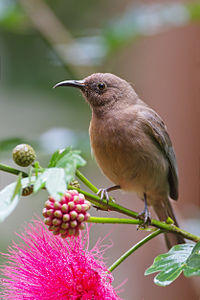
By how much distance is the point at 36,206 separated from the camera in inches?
274

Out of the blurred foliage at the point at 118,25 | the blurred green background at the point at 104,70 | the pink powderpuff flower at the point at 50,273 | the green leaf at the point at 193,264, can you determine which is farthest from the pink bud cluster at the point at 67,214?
the blurred foliage at the point at 118,25

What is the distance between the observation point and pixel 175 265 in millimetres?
2160

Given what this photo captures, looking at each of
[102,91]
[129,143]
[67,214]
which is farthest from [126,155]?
[67,214]

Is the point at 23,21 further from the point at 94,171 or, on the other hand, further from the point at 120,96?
the point at 94,171

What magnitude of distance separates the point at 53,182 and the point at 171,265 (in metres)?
0.83

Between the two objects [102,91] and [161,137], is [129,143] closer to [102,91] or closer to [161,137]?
[161,137]

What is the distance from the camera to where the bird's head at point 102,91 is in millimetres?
3701

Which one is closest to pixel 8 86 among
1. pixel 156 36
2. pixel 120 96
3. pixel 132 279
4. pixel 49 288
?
pixel 156 36

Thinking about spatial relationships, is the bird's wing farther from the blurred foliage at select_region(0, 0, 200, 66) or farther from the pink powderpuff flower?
the pink powderpuff flower

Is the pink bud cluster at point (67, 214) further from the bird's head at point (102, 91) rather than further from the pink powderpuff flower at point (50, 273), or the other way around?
the bird's head at point (102, 91)

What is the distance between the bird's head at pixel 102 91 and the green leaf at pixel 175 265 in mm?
1694

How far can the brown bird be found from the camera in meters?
3.37

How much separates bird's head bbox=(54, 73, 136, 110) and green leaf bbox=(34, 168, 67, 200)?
1974 millimetres

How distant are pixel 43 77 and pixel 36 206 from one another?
1984 millimetres
